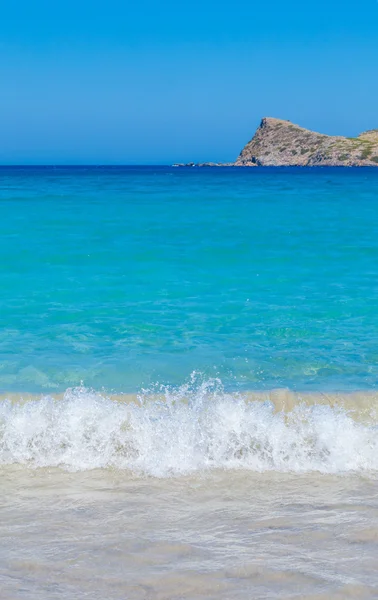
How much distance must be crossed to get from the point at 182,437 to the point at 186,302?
273 inches

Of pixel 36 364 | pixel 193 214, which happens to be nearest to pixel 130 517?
pixel 36 364

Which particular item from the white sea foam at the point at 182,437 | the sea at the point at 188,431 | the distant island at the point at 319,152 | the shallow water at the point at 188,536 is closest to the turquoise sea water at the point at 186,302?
the sea at the point at 188,431

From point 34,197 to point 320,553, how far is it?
34.8m

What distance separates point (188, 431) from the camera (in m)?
6.54

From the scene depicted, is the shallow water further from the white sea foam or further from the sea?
the white sea foam

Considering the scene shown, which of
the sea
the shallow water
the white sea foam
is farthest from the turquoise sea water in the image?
the shallow water

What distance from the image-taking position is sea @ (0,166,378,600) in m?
4.18

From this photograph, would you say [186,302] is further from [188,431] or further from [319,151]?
[319,151]

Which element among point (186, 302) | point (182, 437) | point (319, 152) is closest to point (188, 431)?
point (182, 437)

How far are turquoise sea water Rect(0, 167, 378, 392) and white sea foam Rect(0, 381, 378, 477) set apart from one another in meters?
1.34

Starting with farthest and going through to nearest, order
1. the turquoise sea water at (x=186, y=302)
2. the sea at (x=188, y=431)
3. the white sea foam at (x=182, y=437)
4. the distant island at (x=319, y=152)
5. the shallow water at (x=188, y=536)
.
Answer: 1. the distant island at (x=319, y=152)
2. the turquoise sea water at (x=186, y=302)
3. the white sea foam at (x=182, y=437)
4. the sea at (x=188, y=431)
5. the shallow water at (x=188, y=536)

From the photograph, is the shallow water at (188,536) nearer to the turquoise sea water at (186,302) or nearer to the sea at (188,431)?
the sea at (188,431)

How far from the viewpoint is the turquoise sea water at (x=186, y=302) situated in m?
8.88

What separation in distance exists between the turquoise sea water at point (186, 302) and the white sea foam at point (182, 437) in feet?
4.41
